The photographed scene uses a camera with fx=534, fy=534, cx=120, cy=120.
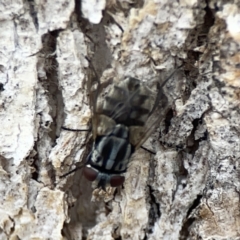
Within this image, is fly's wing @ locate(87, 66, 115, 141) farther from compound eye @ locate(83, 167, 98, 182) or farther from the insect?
compound eye @ locate(83, 167, 98, 182)

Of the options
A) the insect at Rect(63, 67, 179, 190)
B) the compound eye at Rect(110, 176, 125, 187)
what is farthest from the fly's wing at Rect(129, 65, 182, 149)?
the compound eye at Rect(110, 176, 125, 187)

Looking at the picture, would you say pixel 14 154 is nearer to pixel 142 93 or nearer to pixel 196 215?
pixel 142 93

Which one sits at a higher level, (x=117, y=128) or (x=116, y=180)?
(x=117, y=128)

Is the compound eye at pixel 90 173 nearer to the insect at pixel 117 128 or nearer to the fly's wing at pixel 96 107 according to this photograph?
the insect at pixel 117 128

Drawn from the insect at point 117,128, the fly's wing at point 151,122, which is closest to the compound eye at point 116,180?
the insect at point 117,128

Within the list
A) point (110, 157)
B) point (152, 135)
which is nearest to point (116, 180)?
point (110, 157)

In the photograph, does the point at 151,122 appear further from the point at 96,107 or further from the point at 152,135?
the point at 96,107
